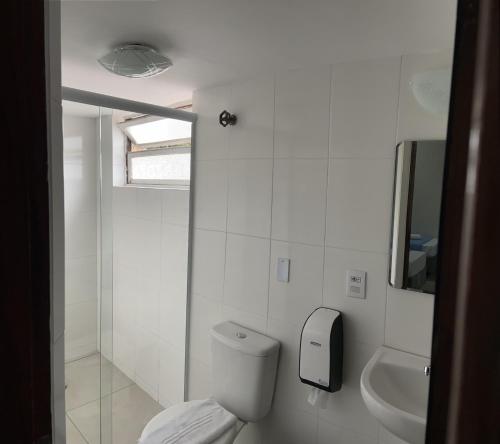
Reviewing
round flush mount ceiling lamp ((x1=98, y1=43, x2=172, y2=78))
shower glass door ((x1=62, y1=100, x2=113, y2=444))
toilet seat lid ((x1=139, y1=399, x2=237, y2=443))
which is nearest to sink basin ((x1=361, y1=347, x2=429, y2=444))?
toilet seat lid ((x1=139, y1=399, x2=237, y2=443))

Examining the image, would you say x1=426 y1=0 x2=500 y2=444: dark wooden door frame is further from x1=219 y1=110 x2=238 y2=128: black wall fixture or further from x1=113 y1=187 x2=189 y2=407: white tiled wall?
x1=113 y1=187 x2=189 y2=407: white tiled wall

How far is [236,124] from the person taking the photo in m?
1.89

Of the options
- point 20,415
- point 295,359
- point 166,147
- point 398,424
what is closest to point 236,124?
point 166,147

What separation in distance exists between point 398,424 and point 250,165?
1.30 metres

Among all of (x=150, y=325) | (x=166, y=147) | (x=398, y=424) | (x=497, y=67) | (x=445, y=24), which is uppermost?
(x=445, y=24)

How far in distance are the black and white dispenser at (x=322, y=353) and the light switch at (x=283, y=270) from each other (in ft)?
0.80

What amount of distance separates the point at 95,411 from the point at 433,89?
8.50 ft

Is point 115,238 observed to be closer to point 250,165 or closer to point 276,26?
point 250,165

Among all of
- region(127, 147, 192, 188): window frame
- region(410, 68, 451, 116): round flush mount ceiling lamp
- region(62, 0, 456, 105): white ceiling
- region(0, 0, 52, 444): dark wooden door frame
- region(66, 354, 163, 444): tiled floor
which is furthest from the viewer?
region(127, 147, 192, 188): window frame

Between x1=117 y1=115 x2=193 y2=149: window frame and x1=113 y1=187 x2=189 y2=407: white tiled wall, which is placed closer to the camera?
x1=113 y1=187 x2=189 y2=407: white tiled wall

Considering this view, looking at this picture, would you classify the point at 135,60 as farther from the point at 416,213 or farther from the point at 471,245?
the point at 471,245

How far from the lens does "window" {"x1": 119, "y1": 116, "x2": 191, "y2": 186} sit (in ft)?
8.20

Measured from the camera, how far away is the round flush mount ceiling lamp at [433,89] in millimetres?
1237

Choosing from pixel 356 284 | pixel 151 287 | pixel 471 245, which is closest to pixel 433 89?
pixel 356 284
